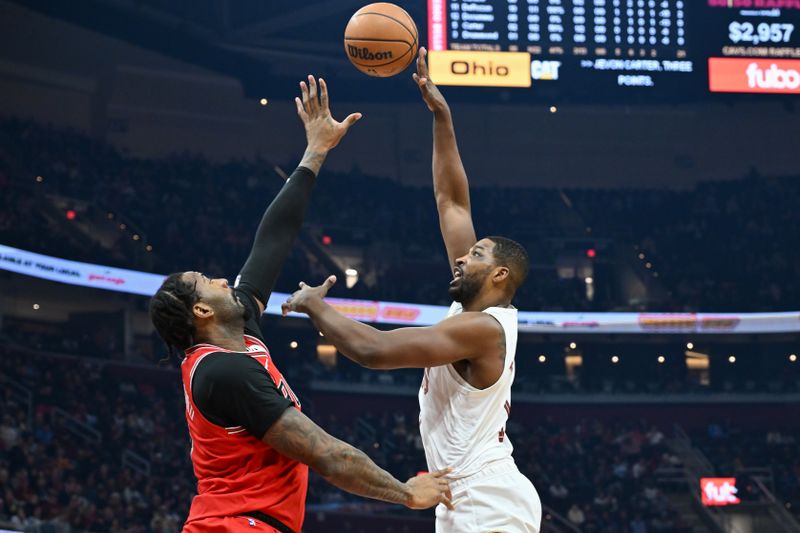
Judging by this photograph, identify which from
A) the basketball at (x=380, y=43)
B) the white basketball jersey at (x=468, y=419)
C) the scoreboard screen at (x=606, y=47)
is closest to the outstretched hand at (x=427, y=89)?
the basketball at (x=380, y=43)

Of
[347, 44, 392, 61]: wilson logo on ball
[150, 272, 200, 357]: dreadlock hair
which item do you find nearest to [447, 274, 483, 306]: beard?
[150, 272, 200, 357]: dreadlock hair

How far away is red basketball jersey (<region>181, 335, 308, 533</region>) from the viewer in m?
3.35

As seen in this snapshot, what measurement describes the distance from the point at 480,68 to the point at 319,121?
11.8 meters

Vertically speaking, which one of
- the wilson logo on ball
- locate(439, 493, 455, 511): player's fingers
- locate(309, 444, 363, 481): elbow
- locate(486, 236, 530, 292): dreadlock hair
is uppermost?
the wilson logo on ball

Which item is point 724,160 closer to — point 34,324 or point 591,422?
point 591,422

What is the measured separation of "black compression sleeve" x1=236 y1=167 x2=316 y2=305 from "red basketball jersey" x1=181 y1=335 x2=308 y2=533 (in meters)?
0.69

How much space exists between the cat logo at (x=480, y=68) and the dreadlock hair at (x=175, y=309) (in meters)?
12.6

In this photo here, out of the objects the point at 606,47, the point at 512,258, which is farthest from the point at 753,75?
the point at 512,258

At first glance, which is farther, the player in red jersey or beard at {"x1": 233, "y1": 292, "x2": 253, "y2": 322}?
beard at {"x1": 233, "y1": 292, "x2": 253, "y2": 322}

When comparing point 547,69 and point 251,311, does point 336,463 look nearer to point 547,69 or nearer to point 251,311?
point 251,311

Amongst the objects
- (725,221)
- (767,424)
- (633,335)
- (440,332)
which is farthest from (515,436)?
(440,332)

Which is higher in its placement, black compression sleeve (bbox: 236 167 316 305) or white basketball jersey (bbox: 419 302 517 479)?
black compression sleeve (bbox: 236 167 316 305)

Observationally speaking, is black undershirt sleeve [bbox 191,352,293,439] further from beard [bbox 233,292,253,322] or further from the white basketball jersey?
the white basketball jersey

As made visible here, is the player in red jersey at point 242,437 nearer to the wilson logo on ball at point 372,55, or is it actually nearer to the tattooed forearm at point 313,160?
the tattooed forearm at point 313,160
